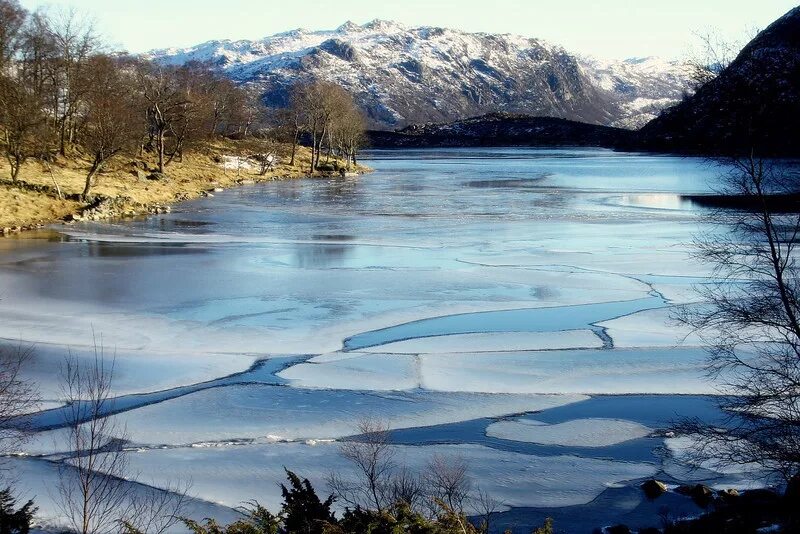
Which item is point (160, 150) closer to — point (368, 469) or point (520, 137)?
point (368, 469)

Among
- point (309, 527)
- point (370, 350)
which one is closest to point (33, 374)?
point (370, 350)

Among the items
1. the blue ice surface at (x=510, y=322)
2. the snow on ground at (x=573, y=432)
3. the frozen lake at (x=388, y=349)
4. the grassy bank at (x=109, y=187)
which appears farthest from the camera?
the grassy bank at (x=109, y=187)

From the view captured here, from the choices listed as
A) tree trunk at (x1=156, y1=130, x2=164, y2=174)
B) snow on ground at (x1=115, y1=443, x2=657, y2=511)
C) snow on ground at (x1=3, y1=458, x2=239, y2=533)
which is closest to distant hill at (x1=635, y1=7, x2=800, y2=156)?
snow on ground at (x1=115, y1=443, x2=657, y2=511)

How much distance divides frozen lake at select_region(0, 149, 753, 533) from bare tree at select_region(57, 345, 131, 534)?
0.31m

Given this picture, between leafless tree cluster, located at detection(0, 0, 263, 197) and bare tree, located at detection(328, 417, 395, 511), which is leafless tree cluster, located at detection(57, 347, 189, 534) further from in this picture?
leafless tree cluster, located at detection(0, 0, 263, 197)

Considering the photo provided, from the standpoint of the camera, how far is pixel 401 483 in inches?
395

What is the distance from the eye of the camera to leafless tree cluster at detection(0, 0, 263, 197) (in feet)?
135

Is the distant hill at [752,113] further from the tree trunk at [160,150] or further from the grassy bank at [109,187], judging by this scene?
the tree trunk at [160,150]

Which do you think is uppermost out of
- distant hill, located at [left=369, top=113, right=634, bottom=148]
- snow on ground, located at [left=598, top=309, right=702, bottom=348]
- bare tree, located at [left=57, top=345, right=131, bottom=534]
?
distant hill, located at [left=369, top=113, right=634, bottom=148]

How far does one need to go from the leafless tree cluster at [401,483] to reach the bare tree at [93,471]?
2.70m

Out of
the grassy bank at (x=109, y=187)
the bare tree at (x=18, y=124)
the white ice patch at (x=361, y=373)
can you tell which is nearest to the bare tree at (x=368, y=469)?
the white ice patch at (x=361, y=373)

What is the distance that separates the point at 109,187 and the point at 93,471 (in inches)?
1551

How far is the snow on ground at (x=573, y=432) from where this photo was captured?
1219cm

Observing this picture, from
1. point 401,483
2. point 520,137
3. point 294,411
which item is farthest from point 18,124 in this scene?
point 520,137
